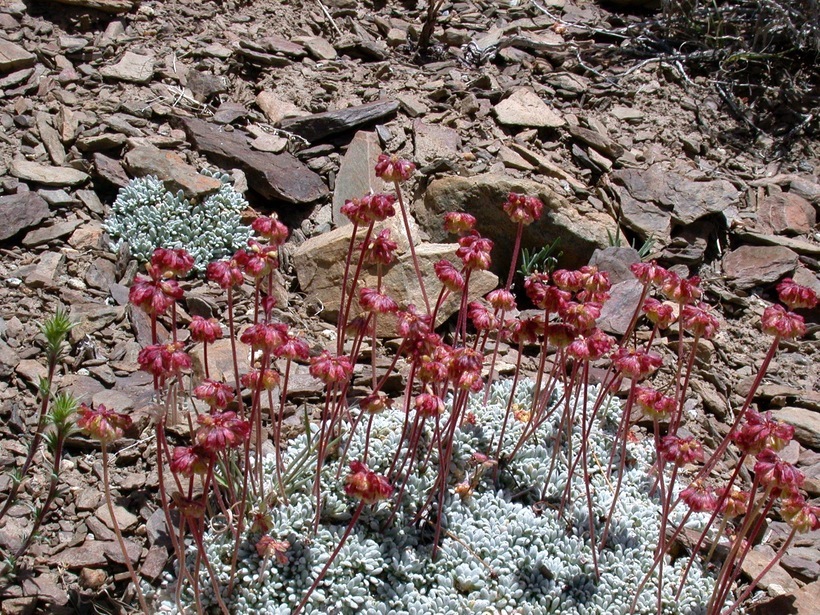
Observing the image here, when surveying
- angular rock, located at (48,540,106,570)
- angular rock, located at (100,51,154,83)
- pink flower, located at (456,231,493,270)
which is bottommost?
angular rock, located at (48,540,106,570)

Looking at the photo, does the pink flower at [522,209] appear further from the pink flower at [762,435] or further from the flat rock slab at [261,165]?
the flat rock slab at [261,165]

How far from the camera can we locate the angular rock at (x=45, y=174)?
18.1ft

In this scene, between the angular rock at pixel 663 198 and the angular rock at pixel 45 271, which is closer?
the angular rock at pixel 45 271

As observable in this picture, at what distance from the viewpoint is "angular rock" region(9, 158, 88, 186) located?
18.1ft

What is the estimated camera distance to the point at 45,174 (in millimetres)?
5566

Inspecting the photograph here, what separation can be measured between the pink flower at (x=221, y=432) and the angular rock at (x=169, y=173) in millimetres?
3243

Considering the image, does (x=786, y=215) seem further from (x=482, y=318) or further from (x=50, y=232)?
(x=50, y=232)

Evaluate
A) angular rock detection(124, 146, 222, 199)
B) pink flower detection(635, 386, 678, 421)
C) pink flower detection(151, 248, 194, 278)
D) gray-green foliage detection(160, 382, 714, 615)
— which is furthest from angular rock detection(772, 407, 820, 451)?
angular rock detection(124, 146, 222, 199)

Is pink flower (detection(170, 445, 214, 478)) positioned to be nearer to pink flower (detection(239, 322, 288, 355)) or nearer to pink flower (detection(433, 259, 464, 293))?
pink flower (detection(239, 322, 288, 355))

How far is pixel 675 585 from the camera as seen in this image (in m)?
3.73

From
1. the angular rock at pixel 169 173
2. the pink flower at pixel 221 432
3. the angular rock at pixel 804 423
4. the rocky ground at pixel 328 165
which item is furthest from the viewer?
the angular rock at pixel 169 173

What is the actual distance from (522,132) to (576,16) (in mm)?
2466

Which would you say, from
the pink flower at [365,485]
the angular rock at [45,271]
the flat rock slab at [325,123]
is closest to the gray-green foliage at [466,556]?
the pink flower at [365,485]

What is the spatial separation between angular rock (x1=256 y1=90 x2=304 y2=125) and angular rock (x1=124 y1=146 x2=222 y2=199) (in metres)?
1.10
